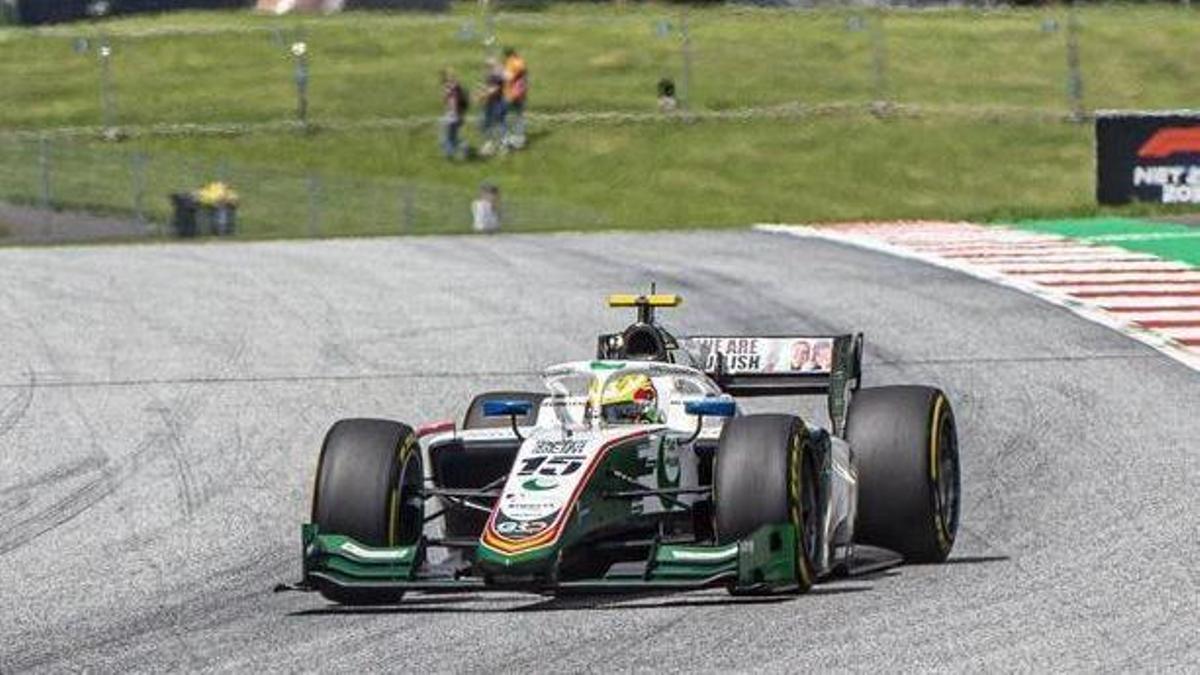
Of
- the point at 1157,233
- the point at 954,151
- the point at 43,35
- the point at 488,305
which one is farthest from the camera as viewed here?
the point at 43,35

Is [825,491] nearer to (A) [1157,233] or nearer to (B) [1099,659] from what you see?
(B) [1099,659]

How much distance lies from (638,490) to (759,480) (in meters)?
0.67

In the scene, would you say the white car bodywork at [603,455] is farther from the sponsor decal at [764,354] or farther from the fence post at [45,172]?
the fence post at [45,172]

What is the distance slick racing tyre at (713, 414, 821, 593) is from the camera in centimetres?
1281

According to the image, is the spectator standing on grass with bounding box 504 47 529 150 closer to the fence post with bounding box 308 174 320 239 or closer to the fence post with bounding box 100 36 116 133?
the fence post with bounding box 308 174 320 239

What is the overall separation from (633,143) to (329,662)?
36.2m

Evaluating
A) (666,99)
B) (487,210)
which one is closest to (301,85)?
(666,99)

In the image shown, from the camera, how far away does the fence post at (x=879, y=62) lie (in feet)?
161

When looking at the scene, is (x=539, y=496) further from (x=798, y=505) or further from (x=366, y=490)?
(x=798, y=505)

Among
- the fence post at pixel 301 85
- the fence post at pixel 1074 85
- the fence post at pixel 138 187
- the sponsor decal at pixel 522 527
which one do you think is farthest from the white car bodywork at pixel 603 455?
the fence post at pixel 301 85

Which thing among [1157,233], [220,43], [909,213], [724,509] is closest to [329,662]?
[724,509]

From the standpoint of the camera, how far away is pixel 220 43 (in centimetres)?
5272

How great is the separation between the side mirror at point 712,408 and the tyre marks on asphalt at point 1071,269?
9.90 metres

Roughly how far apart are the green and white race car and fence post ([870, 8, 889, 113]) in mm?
33914
